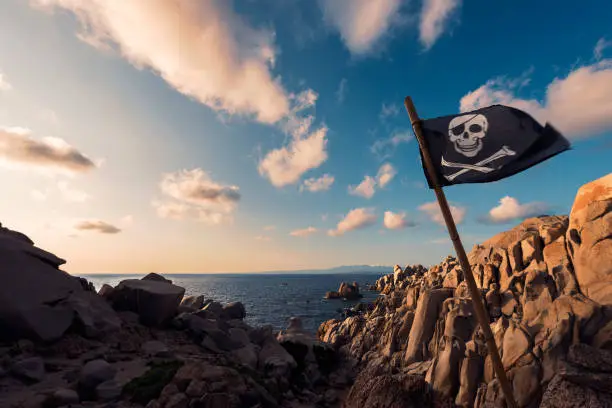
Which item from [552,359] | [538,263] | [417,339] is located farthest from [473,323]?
[538,263]

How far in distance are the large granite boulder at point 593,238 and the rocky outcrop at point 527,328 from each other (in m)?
0.06

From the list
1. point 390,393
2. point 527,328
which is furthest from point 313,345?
point 527,328

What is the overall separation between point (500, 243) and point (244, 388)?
28031 mm

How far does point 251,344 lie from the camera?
20.9 metres

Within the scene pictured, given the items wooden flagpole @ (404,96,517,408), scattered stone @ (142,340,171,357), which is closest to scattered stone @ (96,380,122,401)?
scattered stone @ (142,340,171,357)

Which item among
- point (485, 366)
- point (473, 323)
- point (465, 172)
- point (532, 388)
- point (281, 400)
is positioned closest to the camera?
point (465, 172)

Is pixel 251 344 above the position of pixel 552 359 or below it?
below

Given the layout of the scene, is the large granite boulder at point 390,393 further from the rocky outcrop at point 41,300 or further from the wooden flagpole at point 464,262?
the rocky outcrop at point 41,300

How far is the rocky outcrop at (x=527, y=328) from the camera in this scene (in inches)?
455

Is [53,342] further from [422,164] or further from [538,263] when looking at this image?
[538,263]

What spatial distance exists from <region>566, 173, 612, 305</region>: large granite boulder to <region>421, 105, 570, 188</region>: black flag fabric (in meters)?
14.6

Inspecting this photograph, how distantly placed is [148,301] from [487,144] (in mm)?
21405

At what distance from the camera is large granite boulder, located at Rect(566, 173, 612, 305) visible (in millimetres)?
15828

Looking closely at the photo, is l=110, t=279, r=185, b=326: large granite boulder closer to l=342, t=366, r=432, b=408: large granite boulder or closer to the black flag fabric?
l=342, t=366, r=432, b=408: large granite boulder
